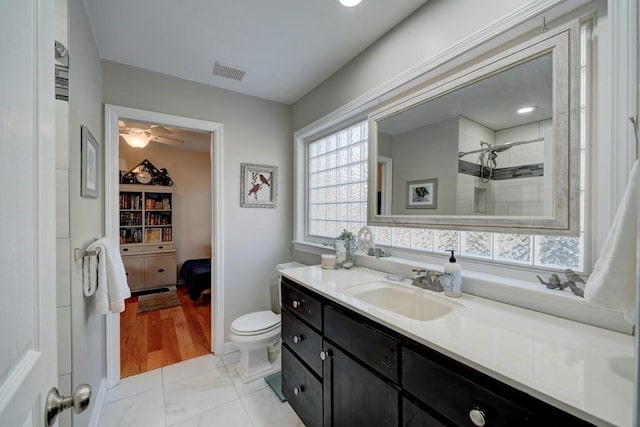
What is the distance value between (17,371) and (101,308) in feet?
4.08

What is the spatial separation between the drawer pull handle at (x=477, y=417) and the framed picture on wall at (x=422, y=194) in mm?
971

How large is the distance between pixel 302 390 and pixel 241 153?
6.58ft

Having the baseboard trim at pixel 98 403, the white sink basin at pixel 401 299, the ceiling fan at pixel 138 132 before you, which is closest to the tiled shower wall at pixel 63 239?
the baseboard trim at pixel 98 403

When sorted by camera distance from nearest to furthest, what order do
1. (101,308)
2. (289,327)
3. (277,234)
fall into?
(101,308), (289,327), (277,234)

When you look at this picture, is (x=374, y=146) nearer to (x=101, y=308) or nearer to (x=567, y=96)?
(x=567, y=96)

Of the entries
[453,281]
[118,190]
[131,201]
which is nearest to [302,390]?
[453,281]

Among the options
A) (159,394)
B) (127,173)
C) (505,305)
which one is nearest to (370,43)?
(505,305)

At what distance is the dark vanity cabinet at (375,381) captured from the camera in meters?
0.69

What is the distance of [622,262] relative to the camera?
2.04ft

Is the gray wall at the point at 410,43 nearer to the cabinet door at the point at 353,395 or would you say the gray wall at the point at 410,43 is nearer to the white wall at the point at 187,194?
the cabinet door at the point at 353,395

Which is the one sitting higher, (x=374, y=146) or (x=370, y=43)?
(x=370, y=43)

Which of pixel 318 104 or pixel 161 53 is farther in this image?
pixel 318 104

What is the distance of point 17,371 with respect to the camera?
43cm

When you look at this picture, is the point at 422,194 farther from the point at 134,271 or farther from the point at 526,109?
the point at 134,271
